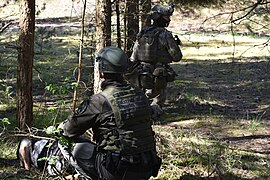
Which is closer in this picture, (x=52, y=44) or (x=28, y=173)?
(x=28, y=173)

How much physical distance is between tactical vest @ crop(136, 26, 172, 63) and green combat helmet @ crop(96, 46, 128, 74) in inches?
127

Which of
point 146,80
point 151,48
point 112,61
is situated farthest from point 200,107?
point 112,61

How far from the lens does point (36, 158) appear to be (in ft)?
16.7

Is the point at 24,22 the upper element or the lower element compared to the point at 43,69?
upper

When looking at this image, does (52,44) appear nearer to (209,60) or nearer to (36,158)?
(209,60)

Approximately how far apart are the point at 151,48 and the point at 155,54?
0.15m

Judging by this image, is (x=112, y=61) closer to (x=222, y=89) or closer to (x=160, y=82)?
(x=160, y=82)

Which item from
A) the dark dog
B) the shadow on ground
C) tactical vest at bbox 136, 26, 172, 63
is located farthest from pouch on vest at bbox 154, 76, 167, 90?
the dark dog

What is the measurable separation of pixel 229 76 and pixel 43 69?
18.0 feet

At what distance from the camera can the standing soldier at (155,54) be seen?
738 cm

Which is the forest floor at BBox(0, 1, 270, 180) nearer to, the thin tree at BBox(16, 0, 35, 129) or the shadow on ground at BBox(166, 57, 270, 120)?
the shadow on ground at BBox(166, 57, 270, 120)

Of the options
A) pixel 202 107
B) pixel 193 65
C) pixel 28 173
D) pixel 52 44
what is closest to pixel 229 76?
pixel 193 65

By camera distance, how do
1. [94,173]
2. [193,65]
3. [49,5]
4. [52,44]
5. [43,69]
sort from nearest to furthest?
[94,173]
[43,69]
[193,65]
[52,44]
[49,5]

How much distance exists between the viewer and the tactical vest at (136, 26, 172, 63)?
7.46 meters
